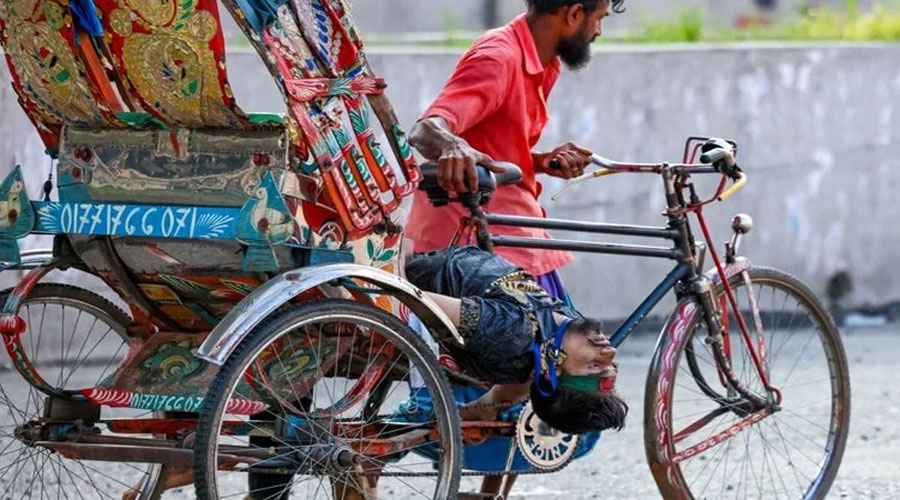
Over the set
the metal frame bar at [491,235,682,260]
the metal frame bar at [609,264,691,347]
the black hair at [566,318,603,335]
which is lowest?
the black hair at [566,318,603,335]

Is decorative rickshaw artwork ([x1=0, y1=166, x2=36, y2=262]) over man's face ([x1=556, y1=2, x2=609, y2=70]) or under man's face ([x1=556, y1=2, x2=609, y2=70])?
under

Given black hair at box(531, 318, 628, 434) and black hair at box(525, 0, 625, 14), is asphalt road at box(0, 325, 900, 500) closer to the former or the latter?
black hair at box(531, 318, 628, 434)

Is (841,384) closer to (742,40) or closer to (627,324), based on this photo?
(627,324)

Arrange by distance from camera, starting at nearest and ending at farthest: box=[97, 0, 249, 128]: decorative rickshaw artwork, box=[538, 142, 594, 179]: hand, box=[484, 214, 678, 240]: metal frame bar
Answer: box=[97, 0, 249, 128]: decorative rickshaw artwork → box=[484, 214, 678, 240]: metal frame bar → box=[538, 142, 594, 179]: hand

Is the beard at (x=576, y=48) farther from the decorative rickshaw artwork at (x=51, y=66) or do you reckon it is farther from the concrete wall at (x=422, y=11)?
the concrete wall at (x=422, y=11)

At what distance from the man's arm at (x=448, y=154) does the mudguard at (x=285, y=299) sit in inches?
14.4

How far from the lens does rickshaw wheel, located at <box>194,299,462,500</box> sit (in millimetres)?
3627

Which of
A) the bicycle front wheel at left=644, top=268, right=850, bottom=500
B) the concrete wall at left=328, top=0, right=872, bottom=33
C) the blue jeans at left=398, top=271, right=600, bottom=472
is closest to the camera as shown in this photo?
the blue jeans at left=398, top=271, right=600, bottom=472

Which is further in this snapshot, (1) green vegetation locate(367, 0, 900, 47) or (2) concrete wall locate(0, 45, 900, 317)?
(1) green vegetation locate(367, 0, 900, 47)

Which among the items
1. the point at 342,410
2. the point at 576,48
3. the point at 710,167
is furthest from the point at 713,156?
the point at 342,410

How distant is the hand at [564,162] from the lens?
4625 mm

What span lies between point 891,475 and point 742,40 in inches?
177

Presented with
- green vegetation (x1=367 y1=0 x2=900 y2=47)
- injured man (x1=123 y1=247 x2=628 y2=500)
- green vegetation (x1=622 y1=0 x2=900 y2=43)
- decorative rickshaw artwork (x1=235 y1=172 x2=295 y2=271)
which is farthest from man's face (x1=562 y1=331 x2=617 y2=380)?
green vegetation (x1=622 y1=0 x2=900 y2=43)

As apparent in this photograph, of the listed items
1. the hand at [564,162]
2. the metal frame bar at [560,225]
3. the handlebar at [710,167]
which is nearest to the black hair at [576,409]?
the metal frame bar at [560,225]
